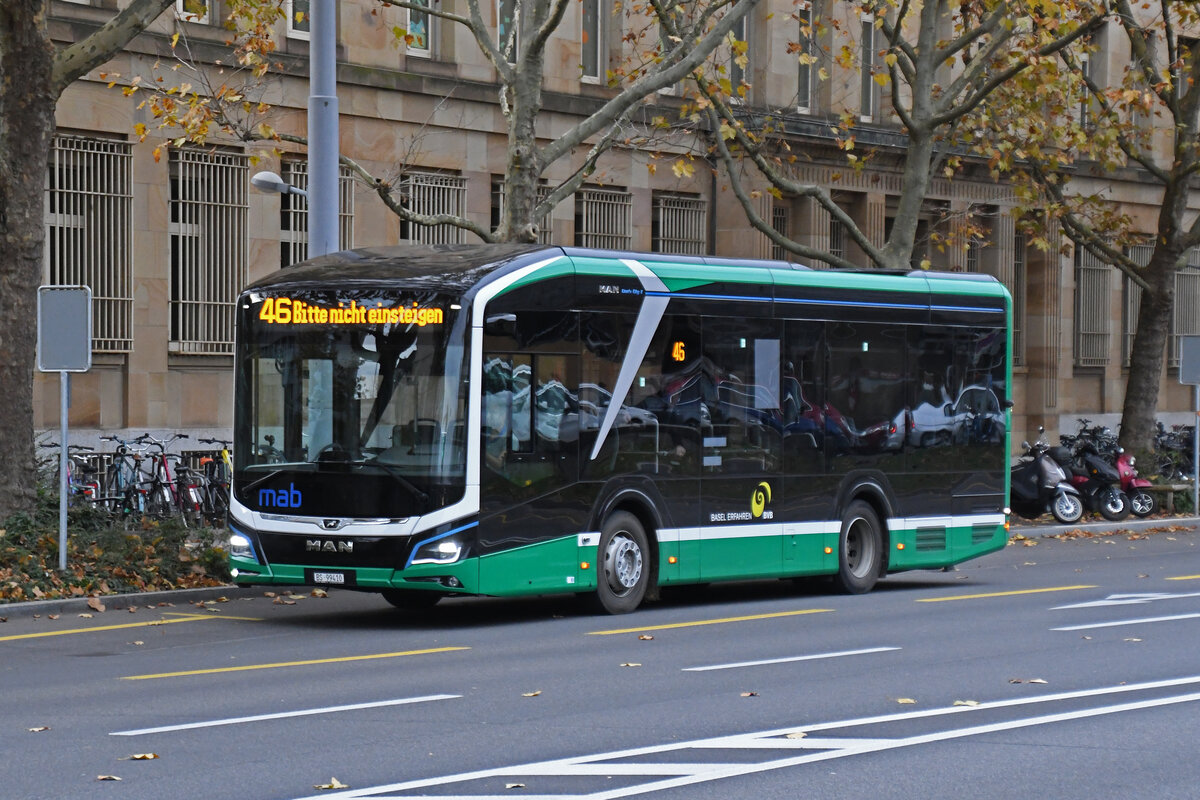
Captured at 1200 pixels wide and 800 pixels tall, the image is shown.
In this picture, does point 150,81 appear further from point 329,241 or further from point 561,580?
point 561,580

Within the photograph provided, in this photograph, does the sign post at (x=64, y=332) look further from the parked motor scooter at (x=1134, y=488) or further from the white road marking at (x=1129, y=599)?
the parked motor scooter at (x=1134, y=488)

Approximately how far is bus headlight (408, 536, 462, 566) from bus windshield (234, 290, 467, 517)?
299 mm

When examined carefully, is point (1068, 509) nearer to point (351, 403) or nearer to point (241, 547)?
point (351, 403)

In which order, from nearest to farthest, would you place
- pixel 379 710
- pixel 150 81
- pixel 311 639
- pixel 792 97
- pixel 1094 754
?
1. pixel 1094 754
2. pixel 379 710
3. pixel 311 639
4. pixel 150 81
5. pixel 792 97

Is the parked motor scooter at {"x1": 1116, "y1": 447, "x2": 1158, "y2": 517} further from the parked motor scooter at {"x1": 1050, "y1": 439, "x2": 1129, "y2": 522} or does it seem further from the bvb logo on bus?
the bvb logo on bus

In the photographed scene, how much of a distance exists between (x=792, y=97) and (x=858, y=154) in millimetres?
1970

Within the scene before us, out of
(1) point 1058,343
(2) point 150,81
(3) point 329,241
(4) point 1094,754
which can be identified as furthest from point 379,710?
(1) point 1058,343

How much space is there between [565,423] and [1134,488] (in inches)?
699

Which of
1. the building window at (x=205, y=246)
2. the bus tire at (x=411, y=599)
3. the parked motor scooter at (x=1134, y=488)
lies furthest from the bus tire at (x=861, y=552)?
the parked motor scooter at (x=1134, y=488)

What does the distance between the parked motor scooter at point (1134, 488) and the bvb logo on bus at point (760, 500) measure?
14.7m

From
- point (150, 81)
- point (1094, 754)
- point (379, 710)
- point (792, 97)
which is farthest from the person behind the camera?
point (792, 97)

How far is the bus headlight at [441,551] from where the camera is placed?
48.9ft

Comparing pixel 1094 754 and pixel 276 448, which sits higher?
pixel 276 448

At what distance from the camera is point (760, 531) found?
17875 millimetres
